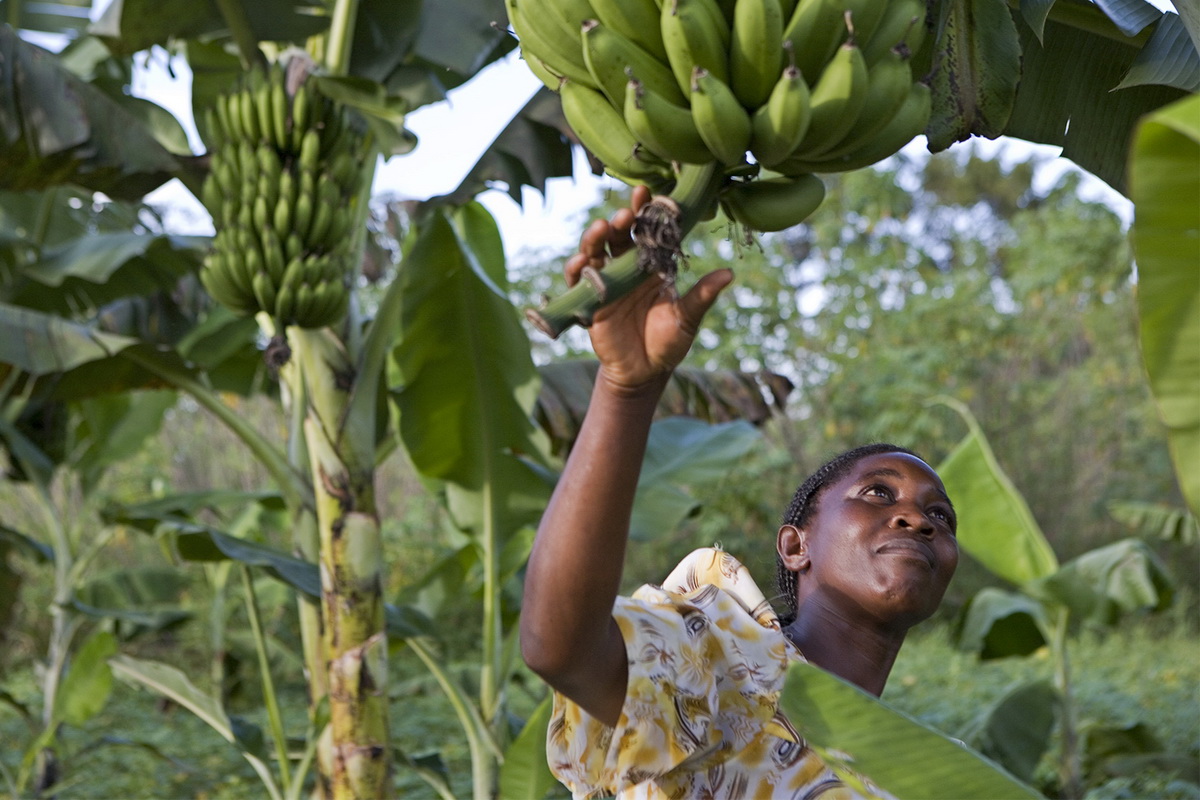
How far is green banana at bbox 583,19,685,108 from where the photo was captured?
0.95 m

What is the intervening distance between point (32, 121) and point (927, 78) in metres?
2.18

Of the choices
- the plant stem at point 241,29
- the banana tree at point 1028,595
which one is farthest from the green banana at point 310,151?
the banana tree at point 1028,595

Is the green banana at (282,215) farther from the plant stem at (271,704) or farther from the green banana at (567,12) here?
the green banana at (567,12)

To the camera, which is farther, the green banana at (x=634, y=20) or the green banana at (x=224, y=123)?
the green banana at (x=224, y=123)

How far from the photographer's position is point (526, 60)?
3.65ft

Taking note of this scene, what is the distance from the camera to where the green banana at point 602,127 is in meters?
1.03

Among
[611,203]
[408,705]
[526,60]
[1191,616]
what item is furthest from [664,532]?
[1191,616]

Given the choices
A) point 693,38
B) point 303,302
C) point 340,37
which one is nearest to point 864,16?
point 693,38

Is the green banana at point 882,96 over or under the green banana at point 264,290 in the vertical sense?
over

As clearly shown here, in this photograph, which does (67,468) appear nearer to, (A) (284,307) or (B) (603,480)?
(A) (284,307)

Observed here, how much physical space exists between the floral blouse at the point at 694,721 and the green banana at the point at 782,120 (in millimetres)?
434

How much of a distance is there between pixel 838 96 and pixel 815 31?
6 centimetres

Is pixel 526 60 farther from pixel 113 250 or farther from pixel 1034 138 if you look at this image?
pixel 113 250

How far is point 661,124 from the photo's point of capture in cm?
94
